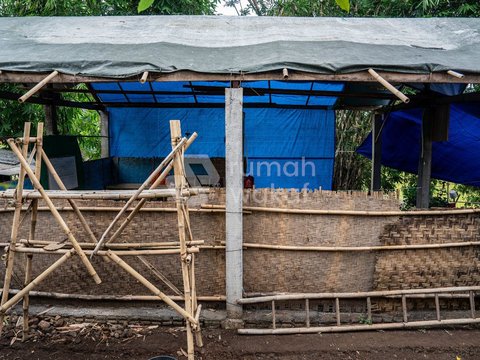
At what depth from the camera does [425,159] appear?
5.97 meters

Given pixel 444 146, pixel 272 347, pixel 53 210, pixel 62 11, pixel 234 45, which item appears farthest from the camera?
pixel 62 11

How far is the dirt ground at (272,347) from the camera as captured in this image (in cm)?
374

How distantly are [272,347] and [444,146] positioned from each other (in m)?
5.52

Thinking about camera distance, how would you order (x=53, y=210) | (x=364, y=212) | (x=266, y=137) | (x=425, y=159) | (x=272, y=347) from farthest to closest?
(x=266, y=137), (x=425, y=159), (x=364, y=212), (x=272, y=347), (x=53, y=210)

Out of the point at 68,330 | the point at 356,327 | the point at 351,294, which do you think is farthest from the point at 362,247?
the point at 68,330

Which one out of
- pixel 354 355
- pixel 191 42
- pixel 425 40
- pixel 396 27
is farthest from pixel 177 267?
pixel 396 27

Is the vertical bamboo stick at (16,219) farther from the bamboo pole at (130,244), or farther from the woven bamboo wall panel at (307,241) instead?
the woven bamboo wall panel at (307,241)

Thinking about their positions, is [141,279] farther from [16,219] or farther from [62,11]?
[62,11]

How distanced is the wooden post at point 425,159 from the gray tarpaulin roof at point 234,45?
1.25 m

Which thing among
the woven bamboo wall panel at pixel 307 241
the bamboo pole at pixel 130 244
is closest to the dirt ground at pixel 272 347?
the woven bamboo wall panel at pixel 307 241

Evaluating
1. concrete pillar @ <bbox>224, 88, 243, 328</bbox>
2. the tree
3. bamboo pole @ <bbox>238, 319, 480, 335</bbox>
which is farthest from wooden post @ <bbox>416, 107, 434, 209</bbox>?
the tree

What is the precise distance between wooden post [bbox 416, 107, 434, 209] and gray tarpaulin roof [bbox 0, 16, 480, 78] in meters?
1.25

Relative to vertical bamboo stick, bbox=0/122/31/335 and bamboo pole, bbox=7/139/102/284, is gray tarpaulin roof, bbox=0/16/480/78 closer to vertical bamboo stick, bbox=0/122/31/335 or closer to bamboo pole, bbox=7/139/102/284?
vertical bamboo stick, bbox=0/122/31/335

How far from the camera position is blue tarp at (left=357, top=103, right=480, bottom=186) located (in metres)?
6.45
